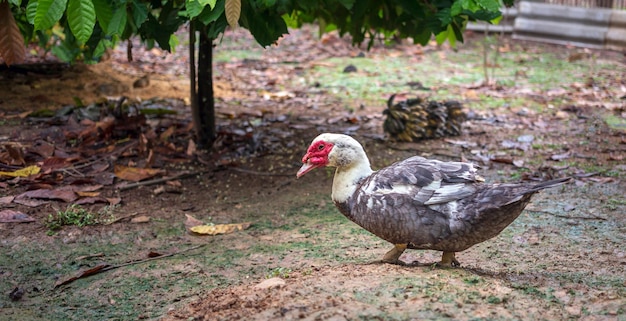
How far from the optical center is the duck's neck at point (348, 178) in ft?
12.1

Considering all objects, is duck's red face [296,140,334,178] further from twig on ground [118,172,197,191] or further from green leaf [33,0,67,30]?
twig on ground [118,172,197,191]

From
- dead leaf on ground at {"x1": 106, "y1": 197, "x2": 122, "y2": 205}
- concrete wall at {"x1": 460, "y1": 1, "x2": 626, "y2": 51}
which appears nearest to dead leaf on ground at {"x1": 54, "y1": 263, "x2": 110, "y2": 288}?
dead leaf on ground at {"x1": 106, "y1": 197, "x2": 122, "y2": 205}

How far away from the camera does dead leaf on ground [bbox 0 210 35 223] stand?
4531 millimetres

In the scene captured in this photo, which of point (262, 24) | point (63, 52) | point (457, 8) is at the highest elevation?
point (457, 8)

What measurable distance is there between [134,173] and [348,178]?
2.33 m

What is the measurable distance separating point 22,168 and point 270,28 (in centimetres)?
233

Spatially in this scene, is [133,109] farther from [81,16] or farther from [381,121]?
[81,16]

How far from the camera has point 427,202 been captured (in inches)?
135

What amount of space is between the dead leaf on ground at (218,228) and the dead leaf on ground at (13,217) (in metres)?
1.06

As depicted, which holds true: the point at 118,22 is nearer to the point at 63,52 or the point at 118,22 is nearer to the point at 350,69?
the point at 63,52

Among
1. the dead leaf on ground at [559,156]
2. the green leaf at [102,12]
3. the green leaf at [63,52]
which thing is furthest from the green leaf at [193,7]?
the green leaf at [63,52]

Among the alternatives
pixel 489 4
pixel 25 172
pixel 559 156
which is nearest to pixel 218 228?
pixel 25 172

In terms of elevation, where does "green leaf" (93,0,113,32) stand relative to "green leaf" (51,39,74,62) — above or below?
above

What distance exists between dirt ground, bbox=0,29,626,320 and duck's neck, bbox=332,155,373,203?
37 cm
